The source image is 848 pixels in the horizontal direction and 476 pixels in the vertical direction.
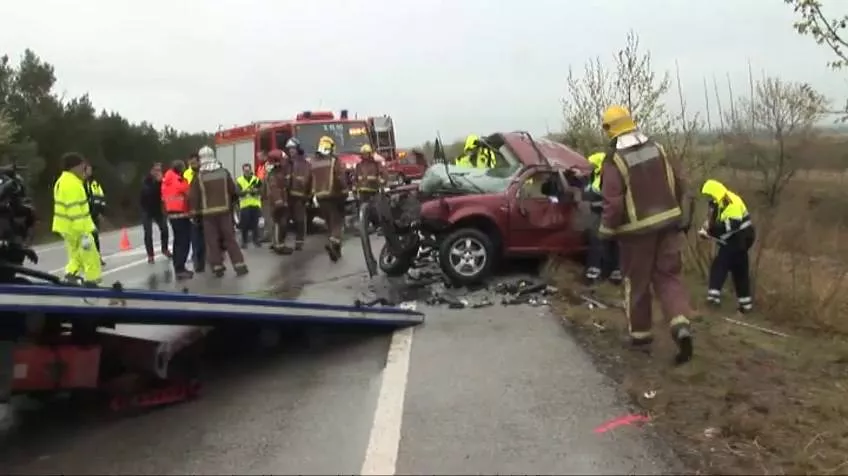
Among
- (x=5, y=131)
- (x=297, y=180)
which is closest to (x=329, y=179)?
(x=297, y=180)

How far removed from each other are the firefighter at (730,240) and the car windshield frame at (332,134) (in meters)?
11.4

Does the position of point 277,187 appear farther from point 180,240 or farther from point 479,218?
point 479,218

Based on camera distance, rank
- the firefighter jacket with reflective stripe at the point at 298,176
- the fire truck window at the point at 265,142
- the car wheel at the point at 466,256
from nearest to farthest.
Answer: the car wheel at the point at 466,256
the firefighter jacket with reflective stripe at the point at 298,176
the fire truck window at the point at 265,142

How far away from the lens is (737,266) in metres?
9.66

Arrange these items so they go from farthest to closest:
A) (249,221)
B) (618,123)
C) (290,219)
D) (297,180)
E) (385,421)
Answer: (249,221) → (290,219) → (297,180) → (618,123) → (385,421)

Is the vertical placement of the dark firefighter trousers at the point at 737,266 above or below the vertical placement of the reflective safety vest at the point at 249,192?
below

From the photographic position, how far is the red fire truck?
787 inches

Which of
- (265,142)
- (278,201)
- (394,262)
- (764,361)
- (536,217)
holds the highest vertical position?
(265,142)

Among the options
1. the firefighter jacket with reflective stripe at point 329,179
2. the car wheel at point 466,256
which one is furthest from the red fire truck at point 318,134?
the car wheel at point 466,256

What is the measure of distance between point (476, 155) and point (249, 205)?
18.1 ft

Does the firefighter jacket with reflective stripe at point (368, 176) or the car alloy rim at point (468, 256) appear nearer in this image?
the car alloy rim at point (468, 256)

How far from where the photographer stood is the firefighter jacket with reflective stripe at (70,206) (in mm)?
9711

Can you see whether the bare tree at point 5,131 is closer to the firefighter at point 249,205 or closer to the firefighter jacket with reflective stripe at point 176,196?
the firefighter at point 249,205

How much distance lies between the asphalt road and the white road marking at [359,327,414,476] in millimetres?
11
